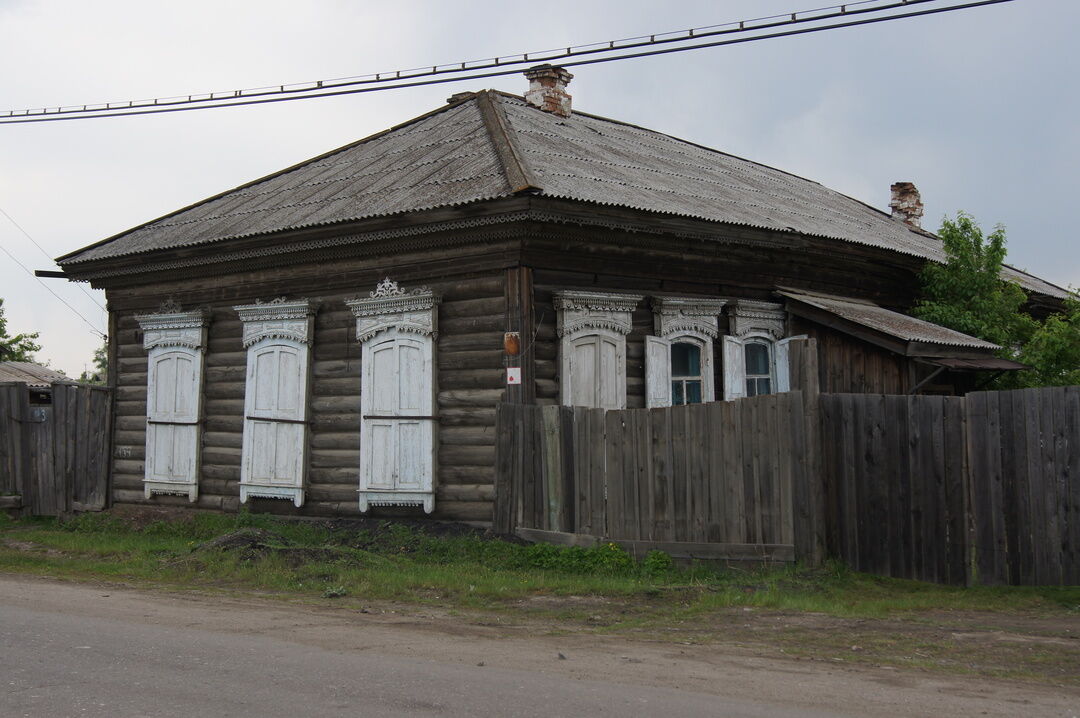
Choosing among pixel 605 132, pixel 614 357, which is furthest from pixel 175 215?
pixel 614 357

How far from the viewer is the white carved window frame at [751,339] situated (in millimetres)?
13269

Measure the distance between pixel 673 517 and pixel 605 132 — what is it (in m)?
8.93

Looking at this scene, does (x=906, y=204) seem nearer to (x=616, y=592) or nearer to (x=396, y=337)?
(x=396, y=337)

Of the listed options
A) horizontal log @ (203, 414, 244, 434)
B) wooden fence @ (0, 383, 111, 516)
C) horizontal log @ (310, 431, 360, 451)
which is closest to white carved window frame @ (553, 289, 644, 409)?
horizontal log @ (310, 431, 360, 451)

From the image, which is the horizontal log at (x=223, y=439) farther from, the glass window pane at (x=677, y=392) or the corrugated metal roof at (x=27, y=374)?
the corrugated metal roof at (x=27, y=374)

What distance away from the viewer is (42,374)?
32281 mm

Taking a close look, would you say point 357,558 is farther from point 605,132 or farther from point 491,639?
point 605,132

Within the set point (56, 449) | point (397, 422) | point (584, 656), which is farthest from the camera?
point (56, 449)

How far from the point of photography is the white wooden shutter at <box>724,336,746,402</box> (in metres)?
13.2

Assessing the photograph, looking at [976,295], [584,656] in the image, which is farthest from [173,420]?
[976,295]

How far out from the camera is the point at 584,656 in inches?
255

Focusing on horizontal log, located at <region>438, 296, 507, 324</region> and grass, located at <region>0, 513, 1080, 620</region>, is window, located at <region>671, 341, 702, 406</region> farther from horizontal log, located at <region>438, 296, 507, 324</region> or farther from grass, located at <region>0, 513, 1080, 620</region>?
grass, located at <region>0, 513, 1080, 620</region>

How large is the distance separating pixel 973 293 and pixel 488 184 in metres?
8.17

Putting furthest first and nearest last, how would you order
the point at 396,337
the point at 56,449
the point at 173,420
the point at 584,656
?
1. the point at 56,449
2. the point at 173,420
3. the point at 396,337
4. the point at 584,656
